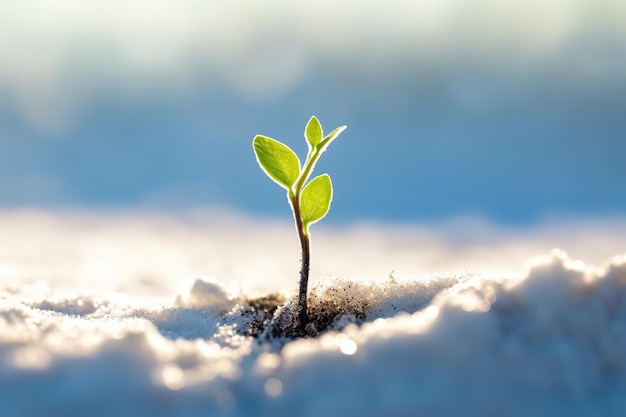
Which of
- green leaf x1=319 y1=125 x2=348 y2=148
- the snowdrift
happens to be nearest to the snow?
the snowdrift

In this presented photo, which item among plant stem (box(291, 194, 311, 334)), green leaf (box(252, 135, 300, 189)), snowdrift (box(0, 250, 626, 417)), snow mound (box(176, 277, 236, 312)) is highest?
green leaf (box(252, 135, 300, 189))

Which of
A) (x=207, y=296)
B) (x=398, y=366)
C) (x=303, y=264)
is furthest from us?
(x=207, y=296)

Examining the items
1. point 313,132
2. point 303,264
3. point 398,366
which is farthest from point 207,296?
point 398,366

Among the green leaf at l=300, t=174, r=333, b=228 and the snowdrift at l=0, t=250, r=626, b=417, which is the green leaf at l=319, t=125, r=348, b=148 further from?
the snowdrift at l=0, t=250, r=626, b=417

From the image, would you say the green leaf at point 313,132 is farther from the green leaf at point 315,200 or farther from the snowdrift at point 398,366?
the snowdrift at point 398,366

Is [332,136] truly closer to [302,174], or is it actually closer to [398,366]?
[302,174]

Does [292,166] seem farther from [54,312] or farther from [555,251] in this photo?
[54,312]
